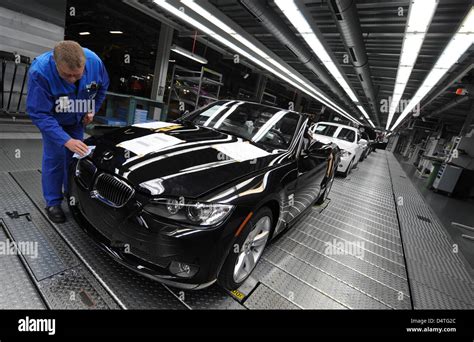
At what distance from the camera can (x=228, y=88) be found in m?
13.8

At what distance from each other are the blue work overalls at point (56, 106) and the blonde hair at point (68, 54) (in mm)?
179

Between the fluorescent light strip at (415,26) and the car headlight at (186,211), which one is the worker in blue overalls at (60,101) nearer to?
the car headlight at (186,211)

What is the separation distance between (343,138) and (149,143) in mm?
6124

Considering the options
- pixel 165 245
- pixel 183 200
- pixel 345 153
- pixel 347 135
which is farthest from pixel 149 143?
pixel 347 135

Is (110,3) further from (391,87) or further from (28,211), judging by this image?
(391,87)

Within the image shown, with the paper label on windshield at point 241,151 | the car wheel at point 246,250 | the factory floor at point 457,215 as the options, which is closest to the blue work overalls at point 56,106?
the paper label on windshield at point 241,151

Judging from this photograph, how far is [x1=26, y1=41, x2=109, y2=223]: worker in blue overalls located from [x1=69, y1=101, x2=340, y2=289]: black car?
0.28 metres

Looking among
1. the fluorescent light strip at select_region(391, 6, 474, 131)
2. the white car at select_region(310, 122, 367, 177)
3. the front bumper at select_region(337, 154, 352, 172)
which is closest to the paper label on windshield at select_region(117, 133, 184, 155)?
the fluorescent light strip at select_region(391, 6, 474, 131)

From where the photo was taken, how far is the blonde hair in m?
1.70

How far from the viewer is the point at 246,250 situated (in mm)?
1867

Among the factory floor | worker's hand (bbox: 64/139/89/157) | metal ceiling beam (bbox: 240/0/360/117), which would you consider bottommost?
the factory floor

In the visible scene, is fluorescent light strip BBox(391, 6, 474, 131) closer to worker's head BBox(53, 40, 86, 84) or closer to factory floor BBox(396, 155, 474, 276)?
factory floor BBox(396, 155, 474, 276)
